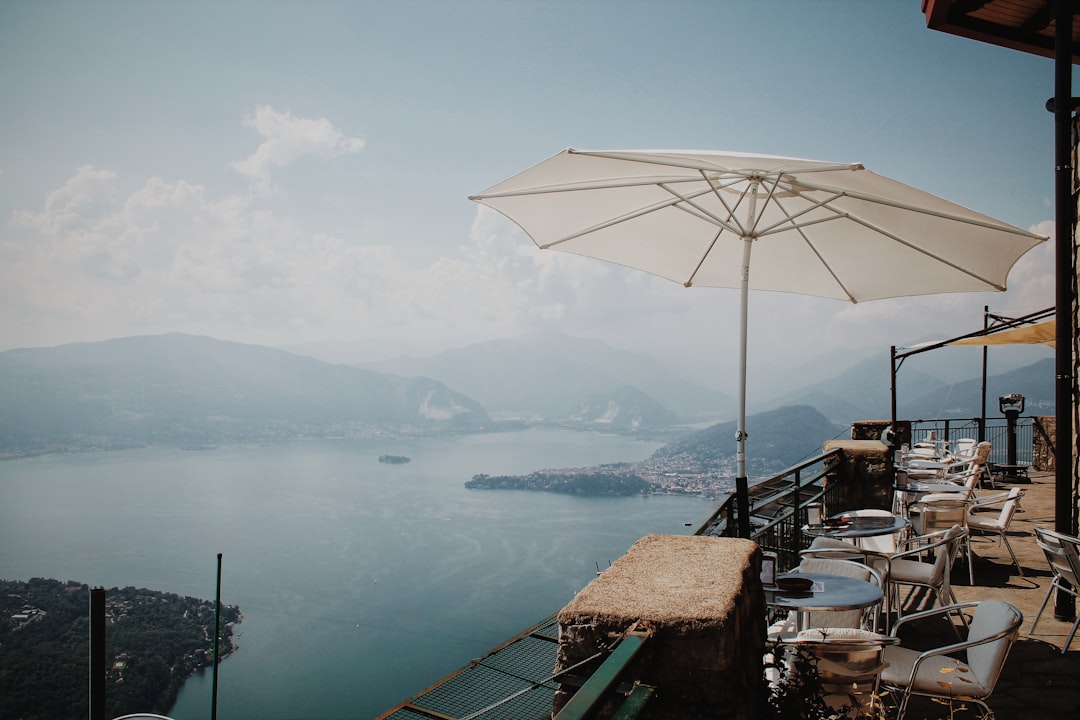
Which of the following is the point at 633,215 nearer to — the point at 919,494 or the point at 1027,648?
the point at 1027,648

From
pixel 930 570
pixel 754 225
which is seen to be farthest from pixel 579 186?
pixel 930 570

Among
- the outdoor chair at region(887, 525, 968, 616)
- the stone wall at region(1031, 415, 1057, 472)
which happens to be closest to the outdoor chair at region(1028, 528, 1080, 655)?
the outdoor chair at region(887, 525, 968, 616)

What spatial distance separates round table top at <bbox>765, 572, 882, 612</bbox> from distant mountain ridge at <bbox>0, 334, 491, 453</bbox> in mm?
131621

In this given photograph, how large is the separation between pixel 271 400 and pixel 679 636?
6139 inches

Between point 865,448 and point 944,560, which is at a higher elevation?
point 865,448

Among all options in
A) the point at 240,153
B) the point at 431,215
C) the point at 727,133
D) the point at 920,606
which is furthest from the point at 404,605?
the point at 240,153

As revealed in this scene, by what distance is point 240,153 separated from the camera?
384 ft

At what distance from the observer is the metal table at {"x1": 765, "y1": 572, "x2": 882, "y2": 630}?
7.50 feet

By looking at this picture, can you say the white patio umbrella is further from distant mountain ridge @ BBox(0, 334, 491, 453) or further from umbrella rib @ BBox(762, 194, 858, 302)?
distant mountain ridge @ BBox(0, 334, 491, 453)

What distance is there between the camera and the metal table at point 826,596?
2287mm

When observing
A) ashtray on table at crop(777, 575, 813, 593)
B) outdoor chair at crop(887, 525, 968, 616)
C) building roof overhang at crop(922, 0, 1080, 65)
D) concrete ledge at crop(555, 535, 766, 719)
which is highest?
building roof overhang at crop(922, 0, 1080, 65)

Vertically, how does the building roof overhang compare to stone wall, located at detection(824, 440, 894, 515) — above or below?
above

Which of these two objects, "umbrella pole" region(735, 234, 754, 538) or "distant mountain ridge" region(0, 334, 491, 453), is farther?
"distant mountain ridge" region(0, 334, 491, 453)

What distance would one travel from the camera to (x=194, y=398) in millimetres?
129250
